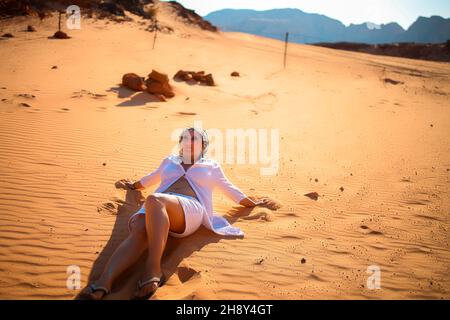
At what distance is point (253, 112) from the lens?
34.5 feet

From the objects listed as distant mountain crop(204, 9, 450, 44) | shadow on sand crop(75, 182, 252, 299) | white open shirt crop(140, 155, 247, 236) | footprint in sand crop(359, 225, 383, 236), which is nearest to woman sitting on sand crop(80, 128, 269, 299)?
white open shirt crop(140, 155, 247, 236)

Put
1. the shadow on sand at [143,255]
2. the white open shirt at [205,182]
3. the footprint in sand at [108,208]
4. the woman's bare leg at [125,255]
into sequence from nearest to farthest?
the woman's bare leg at [125,255]
the shadow on sand at [143,255]
the white open shirt at [205,182]
the footprint in sand at [108,208]

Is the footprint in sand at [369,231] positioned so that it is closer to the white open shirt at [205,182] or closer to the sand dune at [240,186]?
the sand dune at [240,186]

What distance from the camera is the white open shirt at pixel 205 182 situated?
145 inches

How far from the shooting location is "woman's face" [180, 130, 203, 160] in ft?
12.1

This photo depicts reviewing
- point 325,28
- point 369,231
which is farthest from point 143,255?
point 325,28

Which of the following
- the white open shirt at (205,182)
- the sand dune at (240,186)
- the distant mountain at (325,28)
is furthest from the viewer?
the distant mountain at (325,28)

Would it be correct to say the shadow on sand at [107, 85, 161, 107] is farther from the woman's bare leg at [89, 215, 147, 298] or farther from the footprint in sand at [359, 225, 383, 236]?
the footprint in sand at [359, 225, 383, 236]

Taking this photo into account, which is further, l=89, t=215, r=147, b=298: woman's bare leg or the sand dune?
the sand dune

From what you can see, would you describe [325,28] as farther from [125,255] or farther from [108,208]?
[125,255]

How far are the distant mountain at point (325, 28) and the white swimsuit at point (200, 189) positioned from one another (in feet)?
312

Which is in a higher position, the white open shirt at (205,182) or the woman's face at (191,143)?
the woman's face at (191,143)

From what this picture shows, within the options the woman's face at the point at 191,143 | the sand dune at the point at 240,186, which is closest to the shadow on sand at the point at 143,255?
the sand dune at the point at 240,186
